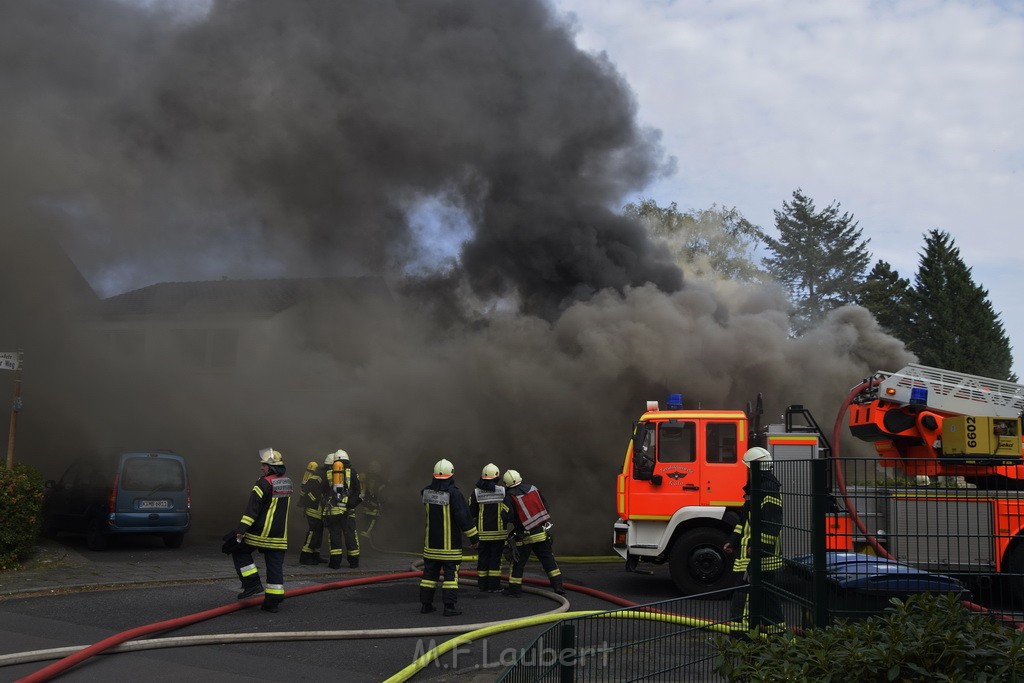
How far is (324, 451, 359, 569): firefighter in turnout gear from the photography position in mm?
12242

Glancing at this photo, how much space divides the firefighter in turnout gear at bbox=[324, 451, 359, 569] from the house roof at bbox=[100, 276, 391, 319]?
6.16 metres

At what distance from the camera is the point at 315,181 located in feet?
53.6

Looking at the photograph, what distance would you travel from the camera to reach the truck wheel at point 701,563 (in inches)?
406

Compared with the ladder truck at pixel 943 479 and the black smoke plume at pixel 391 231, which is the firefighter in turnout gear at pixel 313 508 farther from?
the ladder truck at pixel 943 479

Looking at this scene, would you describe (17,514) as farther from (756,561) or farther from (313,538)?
(756,561)

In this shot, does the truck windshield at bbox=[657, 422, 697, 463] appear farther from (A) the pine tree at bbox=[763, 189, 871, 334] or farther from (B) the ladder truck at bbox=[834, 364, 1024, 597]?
(A) the pine tree at bbox=[763, 189, 871, 334]

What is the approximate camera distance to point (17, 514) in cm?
1101

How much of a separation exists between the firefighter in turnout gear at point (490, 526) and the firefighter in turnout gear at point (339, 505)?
2437mm

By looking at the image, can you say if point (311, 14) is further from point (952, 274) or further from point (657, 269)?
point (952, 274)

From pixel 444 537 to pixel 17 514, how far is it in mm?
5666

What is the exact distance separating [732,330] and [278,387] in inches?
358

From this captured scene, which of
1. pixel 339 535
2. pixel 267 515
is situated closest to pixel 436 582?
pixel 267 515

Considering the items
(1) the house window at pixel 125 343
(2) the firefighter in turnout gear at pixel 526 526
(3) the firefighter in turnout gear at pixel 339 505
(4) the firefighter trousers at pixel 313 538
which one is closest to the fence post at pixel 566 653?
(2) the firefighter in turnout gear at pixel 526 526

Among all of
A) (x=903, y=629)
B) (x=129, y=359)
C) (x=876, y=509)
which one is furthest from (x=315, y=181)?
A: (x=903, y=629)
